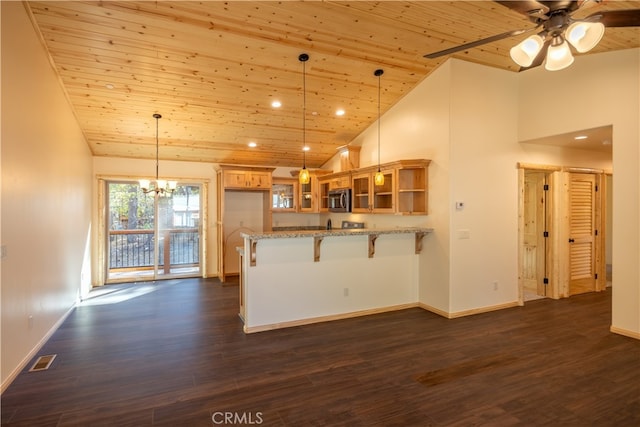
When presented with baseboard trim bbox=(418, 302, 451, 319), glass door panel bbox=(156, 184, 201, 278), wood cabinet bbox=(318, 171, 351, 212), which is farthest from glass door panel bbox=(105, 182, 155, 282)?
baseboard trim bbox=(418, 302, 451, 319)

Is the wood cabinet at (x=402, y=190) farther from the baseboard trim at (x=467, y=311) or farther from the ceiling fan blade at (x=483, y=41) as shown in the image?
the ceiling fan blade at (x=483, y=41)

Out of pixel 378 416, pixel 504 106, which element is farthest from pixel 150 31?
pixel 504 106

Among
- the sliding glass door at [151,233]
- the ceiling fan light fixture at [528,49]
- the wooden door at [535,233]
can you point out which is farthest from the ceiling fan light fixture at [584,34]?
the sliding glass door at [151,233]

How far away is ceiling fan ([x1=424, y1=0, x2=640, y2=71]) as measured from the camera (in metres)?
2.18

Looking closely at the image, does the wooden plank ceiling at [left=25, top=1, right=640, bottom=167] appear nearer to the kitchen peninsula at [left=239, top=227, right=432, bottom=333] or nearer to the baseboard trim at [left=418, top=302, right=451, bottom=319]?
Result: the kitchen peninsula at [left=239, top=227, right=432, bottom=333]

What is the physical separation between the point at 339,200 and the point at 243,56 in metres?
3.29

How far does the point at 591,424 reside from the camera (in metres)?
2.31

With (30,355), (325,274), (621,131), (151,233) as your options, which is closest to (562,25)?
(621,131)

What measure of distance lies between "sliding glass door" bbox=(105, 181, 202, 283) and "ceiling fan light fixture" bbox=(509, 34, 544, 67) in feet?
20.7

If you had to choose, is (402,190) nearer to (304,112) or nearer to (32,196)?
(304,112)

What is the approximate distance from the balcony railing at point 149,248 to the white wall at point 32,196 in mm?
2158

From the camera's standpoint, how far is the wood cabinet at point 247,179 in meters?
6.91

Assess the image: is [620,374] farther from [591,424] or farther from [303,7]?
[303,7]

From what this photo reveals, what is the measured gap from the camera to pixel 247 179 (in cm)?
702
